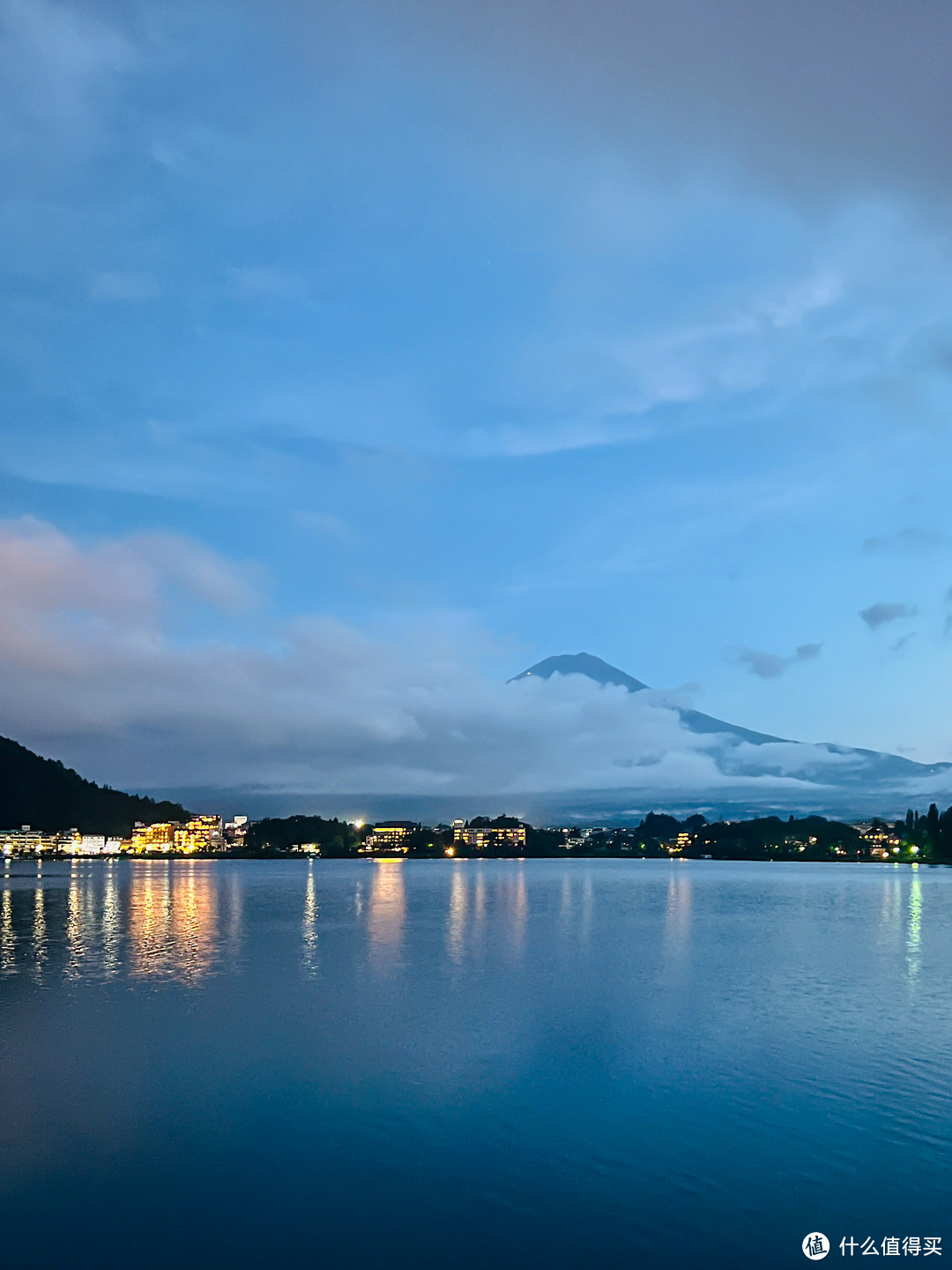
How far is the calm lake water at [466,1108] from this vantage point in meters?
13.9

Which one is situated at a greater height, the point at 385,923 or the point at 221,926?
the point at 221,926

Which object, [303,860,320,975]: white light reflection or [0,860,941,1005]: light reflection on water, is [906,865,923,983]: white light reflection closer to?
[0,860,941,1005]: light reflection on water

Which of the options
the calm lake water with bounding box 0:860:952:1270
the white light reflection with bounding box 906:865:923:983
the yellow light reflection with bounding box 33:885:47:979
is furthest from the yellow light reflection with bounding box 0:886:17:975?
the white light reflection with bounding box 906:865:923:983

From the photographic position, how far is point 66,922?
5991cm

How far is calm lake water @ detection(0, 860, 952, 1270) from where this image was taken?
13.9 meters

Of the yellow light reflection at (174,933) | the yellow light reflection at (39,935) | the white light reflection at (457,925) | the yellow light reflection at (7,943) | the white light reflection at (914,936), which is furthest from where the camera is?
the white light reflection at (457,925)

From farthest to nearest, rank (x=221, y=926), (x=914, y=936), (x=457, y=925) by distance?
1. (x=457, y=925)
2. (x=221, y=926)
3. (x=914, y=936)

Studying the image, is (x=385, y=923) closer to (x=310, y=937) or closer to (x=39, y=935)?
(x=310, y=937)

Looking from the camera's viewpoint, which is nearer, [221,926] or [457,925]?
[221,926]

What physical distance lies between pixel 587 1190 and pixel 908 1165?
18.8ft

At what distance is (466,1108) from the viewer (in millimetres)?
19641

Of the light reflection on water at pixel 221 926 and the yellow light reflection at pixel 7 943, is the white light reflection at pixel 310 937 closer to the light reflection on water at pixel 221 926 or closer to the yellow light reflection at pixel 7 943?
the light reflection on water at pixel 221 926

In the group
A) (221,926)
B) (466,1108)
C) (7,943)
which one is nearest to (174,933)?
(221,926)

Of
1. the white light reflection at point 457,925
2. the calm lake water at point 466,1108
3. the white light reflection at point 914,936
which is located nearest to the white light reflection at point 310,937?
the calm lake water at point 466,1108
